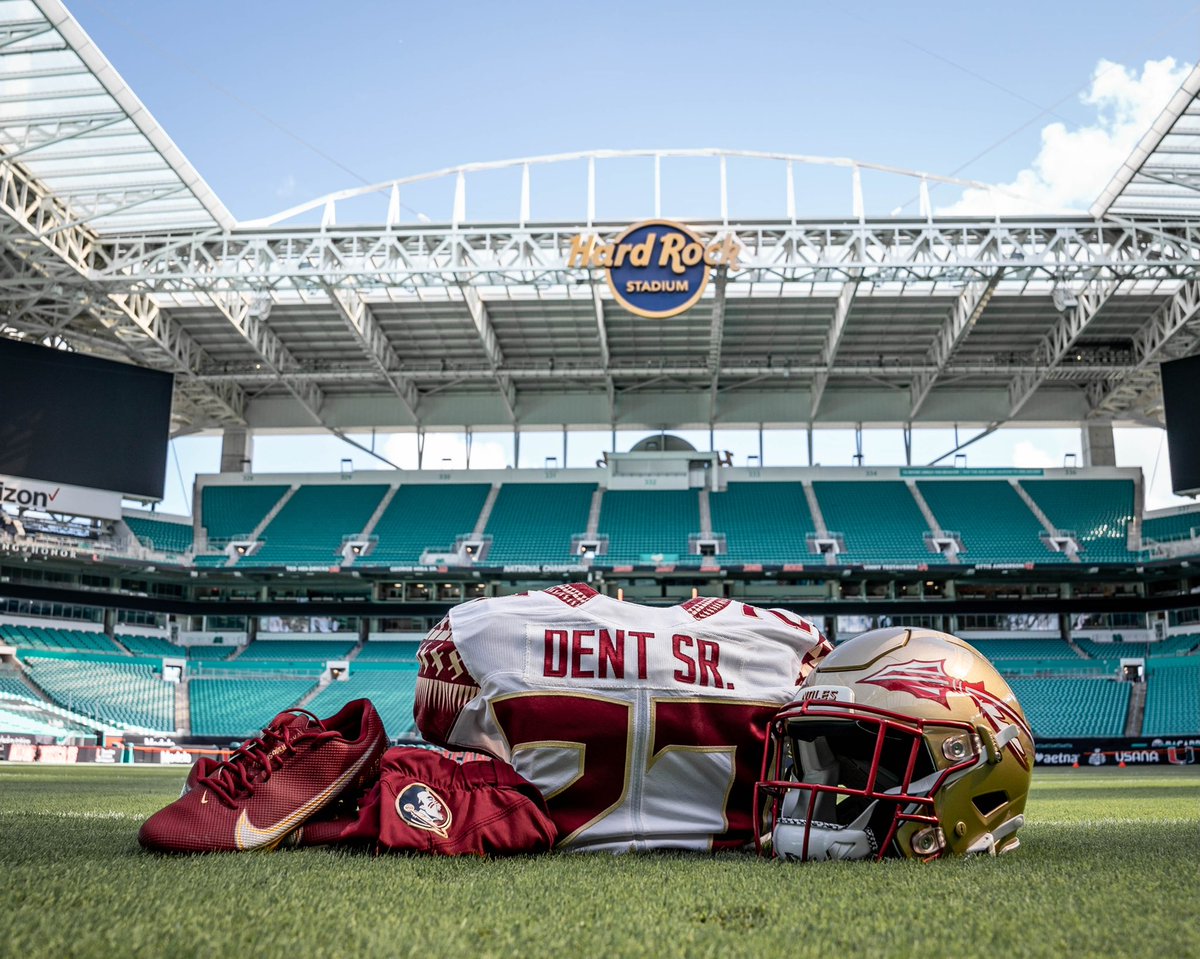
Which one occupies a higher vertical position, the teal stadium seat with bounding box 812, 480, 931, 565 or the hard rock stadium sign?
the hard rock stadium sign

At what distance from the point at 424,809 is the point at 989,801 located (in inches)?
77.6

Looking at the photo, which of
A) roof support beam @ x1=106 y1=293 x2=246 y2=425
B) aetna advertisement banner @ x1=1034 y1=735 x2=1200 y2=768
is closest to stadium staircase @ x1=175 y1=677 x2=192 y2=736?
roof support beam @ x1=106 y1=293 x2=246 y2=425

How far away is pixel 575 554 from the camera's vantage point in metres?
32.6

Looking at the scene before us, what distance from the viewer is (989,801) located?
3.49 metres

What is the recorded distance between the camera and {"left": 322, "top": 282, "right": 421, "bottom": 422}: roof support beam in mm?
26062

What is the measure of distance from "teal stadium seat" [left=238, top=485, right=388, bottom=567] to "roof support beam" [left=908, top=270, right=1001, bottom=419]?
18.9m

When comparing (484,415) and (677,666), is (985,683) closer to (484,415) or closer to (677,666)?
(677,666)

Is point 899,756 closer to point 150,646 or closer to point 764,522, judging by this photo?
point 764,522

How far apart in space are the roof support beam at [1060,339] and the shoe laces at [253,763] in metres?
23.9

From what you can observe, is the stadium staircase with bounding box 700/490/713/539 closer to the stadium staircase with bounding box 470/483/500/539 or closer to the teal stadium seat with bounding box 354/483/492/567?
the stadium staircase with bounding box 470/483/500/539

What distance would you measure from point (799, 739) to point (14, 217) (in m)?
22.1

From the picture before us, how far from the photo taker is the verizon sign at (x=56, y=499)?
86.3ft

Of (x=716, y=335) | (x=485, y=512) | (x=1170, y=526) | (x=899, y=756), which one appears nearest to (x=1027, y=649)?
(x=1170, y=526)

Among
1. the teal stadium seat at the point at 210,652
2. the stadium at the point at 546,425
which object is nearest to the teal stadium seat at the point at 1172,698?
the stadium at the point at 546,425
